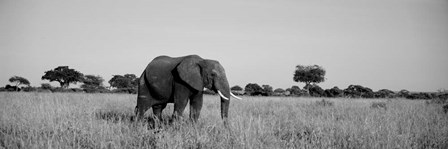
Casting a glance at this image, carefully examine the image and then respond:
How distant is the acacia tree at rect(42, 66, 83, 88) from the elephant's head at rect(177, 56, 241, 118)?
73267 millimetres

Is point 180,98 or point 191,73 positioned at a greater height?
point 191,73

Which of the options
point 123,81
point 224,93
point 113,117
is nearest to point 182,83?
point 224,93

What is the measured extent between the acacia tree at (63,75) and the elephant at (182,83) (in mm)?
72272

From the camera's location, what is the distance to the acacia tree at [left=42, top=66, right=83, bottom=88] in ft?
224

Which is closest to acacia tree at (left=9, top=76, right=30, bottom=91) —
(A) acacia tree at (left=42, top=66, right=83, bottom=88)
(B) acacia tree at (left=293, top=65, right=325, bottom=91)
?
(A) acacia tree at (left=42, top=66, right=83, bottom=88)

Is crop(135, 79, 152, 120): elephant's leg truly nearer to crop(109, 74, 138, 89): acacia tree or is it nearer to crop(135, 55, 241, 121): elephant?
crop(135, 55, 241, 121): elephant

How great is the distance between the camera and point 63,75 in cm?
6806

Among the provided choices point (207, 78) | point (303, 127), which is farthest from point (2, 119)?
point (303, 127)

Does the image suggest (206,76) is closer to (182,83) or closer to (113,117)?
(182,83)

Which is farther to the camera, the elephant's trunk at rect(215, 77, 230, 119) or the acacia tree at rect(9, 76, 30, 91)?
the acacia tree at rect(9, 76, 30, 91)

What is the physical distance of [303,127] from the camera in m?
5.62

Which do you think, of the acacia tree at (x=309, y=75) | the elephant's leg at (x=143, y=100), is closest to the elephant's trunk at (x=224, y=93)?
the elephant's leg at (x=143, y=100)

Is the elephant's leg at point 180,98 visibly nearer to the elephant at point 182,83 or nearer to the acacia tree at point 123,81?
the elephant at point 182,83

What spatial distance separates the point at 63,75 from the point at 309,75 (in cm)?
6358
